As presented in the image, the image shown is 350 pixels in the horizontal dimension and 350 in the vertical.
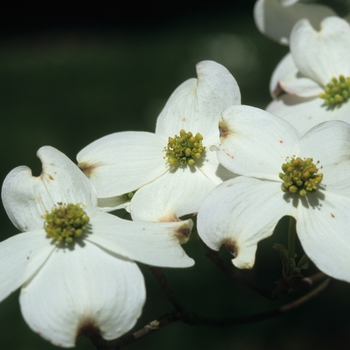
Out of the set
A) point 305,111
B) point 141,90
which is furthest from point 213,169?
point 141,90

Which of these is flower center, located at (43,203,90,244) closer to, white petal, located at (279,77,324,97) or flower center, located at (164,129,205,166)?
flower center, located at (164,129,205,166)

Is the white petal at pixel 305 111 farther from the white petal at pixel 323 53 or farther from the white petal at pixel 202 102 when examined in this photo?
the white petal at pixel 202 102

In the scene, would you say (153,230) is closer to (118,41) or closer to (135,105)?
(135,105)

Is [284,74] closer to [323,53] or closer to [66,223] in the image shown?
[323,53]

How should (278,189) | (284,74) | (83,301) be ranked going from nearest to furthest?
(83,301), (278,189), (284,74)

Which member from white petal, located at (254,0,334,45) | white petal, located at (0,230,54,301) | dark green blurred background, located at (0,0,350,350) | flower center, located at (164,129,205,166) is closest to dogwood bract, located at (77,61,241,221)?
flower center, located at (164,129,205,166)

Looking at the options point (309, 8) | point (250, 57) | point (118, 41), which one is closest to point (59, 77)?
point (118, 41)
